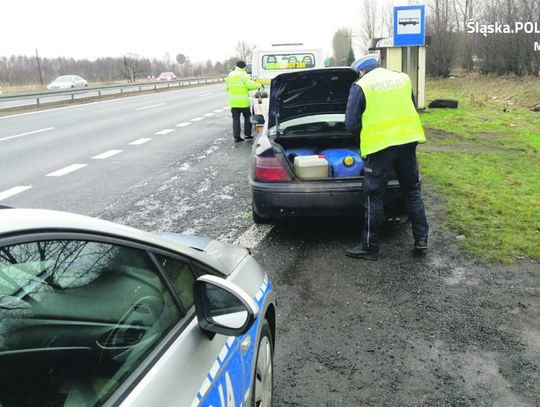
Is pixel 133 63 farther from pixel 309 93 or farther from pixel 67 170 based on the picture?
pixel 309 93

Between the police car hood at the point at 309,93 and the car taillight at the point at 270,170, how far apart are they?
1180mm

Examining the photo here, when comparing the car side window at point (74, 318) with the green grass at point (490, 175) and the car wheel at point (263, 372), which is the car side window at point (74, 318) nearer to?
the car wheel at point (263, 372)

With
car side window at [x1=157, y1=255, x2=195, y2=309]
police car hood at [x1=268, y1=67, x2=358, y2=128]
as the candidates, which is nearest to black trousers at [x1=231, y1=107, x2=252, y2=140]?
police car hood at [x1=268, y1=67, x2=358, y2=128]

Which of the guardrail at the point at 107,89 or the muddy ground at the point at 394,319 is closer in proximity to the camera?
the muddy ground at the point at 394,319

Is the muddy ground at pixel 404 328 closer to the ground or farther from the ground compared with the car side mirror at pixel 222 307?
closer to the ground

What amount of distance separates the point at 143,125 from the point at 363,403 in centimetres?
1491

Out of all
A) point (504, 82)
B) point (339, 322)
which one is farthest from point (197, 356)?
point (504, 82)

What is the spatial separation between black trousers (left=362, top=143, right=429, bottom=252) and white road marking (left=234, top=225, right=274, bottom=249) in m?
1.17

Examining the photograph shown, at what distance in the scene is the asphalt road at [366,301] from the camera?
3.11 meters

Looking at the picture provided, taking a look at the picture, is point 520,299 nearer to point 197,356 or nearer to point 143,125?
point 197,356

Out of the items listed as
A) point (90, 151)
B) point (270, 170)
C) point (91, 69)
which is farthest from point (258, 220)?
point (91, 69)

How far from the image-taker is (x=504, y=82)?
25.3 m

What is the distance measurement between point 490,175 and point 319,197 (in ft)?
13.1

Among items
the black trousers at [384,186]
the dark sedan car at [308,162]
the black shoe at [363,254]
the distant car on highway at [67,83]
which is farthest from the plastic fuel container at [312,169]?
the distant car on highway at [67,83]
